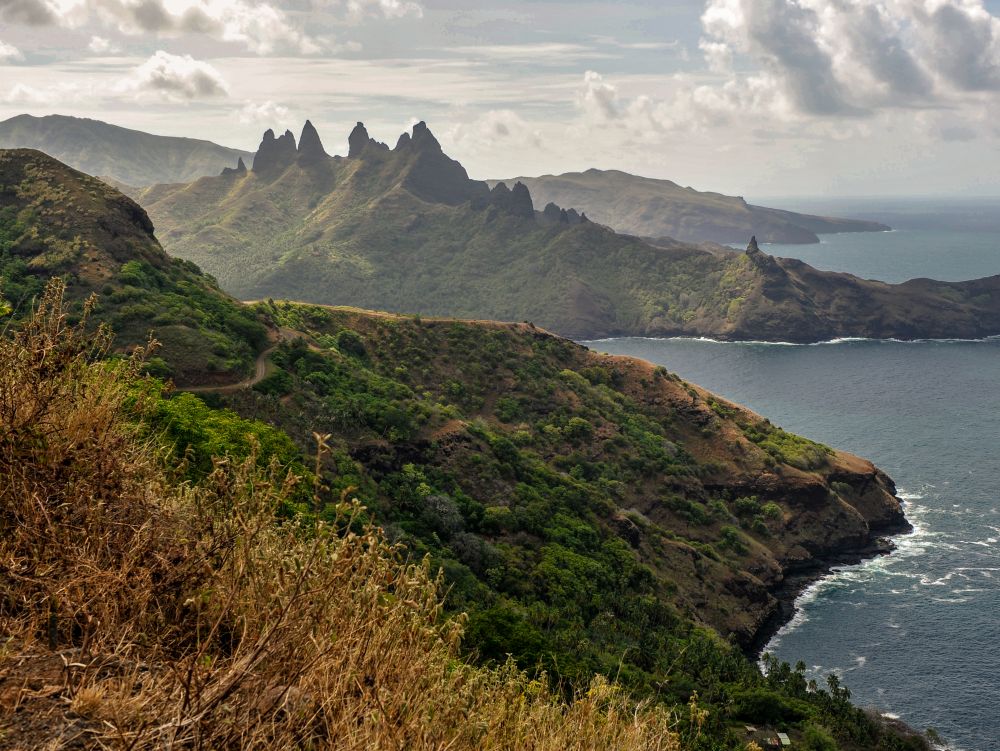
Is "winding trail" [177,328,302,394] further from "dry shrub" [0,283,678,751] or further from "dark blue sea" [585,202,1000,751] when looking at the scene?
"dark blue sea" [585,202,1000,751]

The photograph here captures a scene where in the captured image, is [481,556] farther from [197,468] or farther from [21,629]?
[21,629]

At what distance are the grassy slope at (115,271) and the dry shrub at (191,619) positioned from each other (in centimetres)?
5071

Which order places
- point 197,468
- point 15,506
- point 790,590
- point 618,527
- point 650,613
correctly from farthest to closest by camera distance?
point 790,590 < point 618,527 < point 650,613 < point 197,468 < point 15,506

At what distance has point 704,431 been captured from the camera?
4624 inches

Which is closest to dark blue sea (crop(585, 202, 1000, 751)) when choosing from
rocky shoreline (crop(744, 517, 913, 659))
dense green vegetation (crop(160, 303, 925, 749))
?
rocky shoreline (crop(744, 517, 913, 659))

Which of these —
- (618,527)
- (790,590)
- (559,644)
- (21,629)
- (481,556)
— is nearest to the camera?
(21,629)

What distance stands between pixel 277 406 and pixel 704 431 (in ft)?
238

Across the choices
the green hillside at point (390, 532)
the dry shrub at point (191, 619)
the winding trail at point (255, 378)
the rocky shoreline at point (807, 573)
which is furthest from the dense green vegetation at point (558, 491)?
the dry shrub at point (191, 619)

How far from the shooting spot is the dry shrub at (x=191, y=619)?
30.3ft

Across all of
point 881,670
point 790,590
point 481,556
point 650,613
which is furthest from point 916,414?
point 481,556

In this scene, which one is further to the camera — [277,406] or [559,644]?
[277,406]

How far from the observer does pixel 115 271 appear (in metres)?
79.2

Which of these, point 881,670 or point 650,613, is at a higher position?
point 650,613

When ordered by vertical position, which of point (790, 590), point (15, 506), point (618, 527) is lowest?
point (790, 590)
